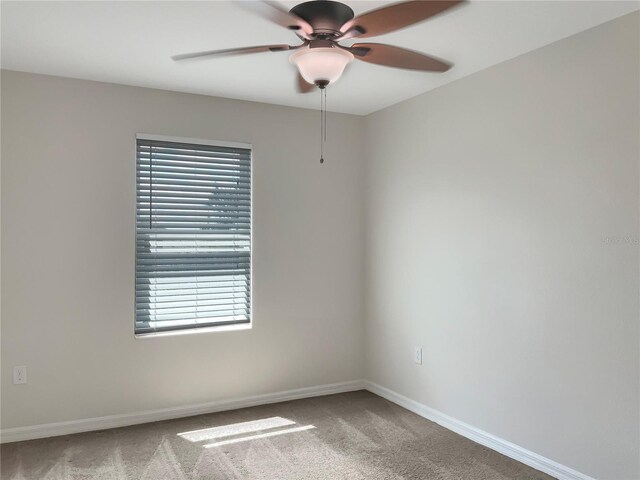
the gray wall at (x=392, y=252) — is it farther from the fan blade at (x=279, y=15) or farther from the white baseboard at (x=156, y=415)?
the fan blade at (x=279, y=15)

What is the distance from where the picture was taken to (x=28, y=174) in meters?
3.33

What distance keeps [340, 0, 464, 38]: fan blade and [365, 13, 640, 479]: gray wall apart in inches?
46.0

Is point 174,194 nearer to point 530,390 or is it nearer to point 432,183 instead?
point 432,183

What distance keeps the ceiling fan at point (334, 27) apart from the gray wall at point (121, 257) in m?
1.52

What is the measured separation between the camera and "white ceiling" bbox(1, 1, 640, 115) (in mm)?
2404

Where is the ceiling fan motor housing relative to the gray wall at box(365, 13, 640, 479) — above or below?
above

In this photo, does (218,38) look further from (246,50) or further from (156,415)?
(156,415)

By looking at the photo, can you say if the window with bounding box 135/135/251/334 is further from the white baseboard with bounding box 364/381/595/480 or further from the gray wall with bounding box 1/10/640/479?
the white baseboard with bounding box 364/381/595/480

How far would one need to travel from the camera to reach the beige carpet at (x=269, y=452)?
2861 millimetres

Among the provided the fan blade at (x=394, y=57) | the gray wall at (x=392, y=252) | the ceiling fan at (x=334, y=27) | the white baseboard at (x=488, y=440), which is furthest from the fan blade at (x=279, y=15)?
the white baseboard at (x=488, y=440)

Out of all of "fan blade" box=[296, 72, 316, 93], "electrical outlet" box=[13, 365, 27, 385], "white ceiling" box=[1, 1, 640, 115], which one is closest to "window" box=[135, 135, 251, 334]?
"white ceiling" box=[1, 1, 640, 115]

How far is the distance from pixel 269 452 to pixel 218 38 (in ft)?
8.22

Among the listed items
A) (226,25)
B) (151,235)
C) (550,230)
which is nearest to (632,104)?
(550,230)

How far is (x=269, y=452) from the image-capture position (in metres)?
3.15
